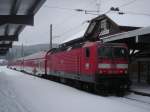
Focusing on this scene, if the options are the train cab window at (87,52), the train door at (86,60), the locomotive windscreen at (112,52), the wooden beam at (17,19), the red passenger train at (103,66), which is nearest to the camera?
the red passenger train at (103,66)

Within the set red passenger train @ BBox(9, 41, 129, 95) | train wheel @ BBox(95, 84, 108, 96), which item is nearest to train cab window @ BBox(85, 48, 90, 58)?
red passenger train @ BBox(9, 41, 129, 95)

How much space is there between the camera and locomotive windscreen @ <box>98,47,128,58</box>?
1764 cm

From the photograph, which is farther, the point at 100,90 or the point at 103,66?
the point at 100,90

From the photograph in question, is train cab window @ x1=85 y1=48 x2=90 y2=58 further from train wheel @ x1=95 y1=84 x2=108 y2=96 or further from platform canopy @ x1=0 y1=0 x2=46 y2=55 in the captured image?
platform canopy @ x1=0 y1=0 x2=46 y2=55

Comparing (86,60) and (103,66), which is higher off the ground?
(86,60)

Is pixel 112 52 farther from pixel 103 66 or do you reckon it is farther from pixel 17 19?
pixel 17 19

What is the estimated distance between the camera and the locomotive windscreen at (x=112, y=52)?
695 inches

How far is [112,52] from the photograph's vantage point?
58.4ft

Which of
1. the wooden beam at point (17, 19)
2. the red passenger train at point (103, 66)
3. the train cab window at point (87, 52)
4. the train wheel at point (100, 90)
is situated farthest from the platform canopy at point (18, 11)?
the train wheel at point (100, 90)

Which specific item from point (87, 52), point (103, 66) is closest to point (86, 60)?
point (87, 52)

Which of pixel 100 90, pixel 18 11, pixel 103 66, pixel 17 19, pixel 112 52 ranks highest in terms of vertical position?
pixel 18 11

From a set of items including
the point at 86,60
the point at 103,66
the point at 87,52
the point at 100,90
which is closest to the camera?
the point at 103,66

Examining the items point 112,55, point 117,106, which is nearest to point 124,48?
point 112,55

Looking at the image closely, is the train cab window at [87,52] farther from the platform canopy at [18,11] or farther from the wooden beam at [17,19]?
the wooden beam at [17,19]
